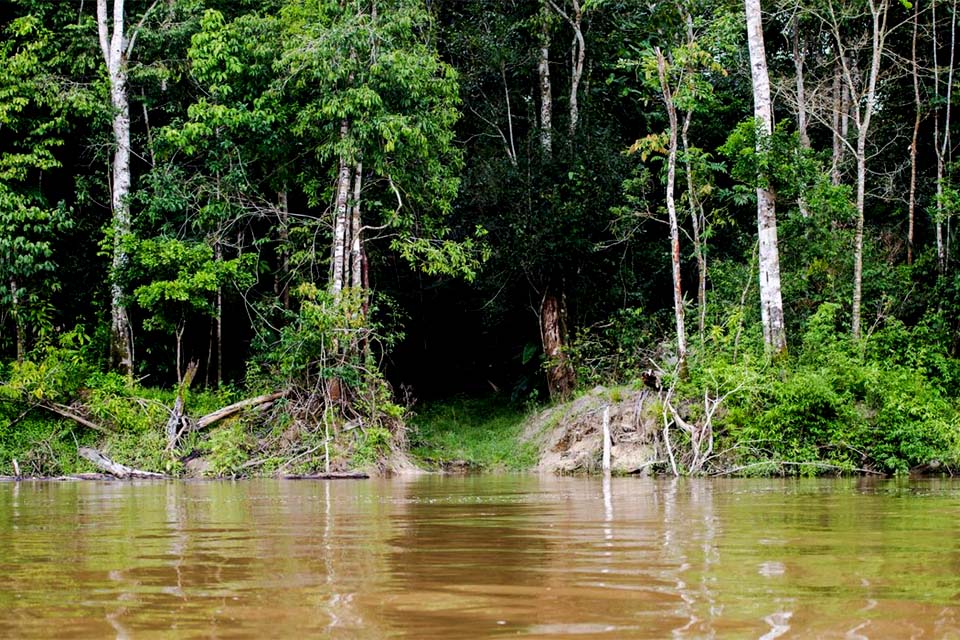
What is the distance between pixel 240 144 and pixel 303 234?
243 cm

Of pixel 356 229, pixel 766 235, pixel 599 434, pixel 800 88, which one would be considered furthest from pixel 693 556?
pixel 800 88

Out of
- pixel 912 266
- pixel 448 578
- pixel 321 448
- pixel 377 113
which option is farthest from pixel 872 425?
pixel 448 578

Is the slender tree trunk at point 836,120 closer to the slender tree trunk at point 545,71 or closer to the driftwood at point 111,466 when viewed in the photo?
the slender tree trunk at point 545,71

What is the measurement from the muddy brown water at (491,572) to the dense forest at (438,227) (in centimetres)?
960

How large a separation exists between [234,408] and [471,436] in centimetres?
692

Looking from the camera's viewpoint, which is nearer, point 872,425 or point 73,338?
point 872,425

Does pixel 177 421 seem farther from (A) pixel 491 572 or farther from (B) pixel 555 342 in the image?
(A) pixel 491 572

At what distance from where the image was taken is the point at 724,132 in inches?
1179

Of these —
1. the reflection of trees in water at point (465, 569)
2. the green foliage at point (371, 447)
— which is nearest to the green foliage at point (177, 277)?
the green foliage at point (371, 447)

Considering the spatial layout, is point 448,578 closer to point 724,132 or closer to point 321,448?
point 321,448

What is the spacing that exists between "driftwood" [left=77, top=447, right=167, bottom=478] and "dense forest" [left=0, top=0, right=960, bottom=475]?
0.24 m

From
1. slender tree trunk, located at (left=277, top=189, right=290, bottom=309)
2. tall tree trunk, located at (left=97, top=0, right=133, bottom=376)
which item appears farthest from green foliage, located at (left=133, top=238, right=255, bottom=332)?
slender tree trunk, located at (left=277, top=189, right=290, bottom=309)

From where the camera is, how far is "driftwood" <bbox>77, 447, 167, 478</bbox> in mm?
19641

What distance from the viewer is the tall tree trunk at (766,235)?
746 inches
